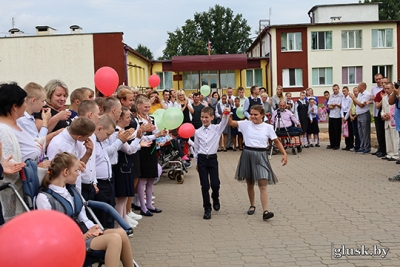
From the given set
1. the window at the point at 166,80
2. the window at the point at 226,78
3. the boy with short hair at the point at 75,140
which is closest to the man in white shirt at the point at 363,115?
the boy with short hair at the point at 75,140

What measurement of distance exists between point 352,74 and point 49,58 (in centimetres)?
2599

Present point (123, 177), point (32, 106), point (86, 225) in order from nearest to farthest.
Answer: point (86, 225), point (32, 106), point (123, 177)

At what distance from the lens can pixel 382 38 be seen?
44.9 meters

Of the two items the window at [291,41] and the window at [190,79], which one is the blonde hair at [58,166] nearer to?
the window at [291,41]

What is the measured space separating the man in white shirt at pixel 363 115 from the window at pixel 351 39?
99.0 feet

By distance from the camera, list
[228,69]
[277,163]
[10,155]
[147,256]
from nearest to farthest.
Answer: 1. [10,155]
2. [147,256]
3. [277,163]
4. [228,69]

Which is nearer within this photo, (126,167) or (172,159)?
(126,167)

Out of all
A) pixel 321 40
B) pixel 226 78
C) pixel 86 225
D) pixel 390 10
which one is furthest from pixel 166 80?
pixel 390 10

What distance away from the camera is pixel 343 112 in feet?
57.6

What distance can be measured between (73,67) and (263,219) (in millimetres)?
29890

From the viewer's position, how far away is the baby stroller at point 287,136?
16.8 meters

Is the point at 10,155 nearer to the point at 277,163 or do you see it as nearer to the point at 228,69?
the point at 277,163

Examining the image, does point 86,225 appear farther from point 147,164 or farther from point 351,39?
point 351,39

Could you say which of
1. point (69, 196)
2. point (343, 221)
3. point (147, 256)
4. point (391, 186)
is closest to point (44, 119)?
point (69, 196)
